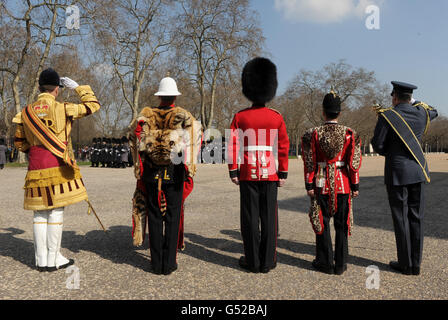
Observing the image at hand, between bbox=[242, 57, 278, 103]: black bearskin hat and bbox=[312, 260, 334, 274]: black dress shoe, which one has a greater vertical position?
bbox=[242, 57, 278, 103]: black bearskin hat

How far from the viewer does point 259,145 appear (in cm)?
384

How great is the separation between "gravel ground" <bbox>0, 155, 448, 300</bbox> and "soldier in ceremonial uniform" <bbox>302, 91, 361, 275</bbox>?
248 mm

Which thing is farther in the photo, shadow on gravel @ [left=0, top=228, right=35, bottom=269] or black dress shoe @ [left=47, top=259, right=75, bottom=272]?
shadow on gravel @ [left=0, top=228, right=35, bottom=269]

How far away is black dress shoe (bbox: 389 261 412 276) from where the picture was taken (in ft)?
12.3

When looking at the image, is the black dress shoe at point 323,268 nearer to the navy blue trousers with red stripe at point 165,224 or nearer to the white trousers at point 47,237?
the navy blue trousers with red stripe at point 165,224

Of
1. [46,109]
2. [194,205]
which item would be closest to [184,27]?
[194,205]

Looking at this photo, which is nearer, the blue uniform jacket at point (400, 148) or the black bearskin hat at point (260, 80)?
the blue uniform jacket at point (400, 148)

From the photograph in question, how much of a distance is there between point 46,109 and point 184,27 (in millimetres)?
24742

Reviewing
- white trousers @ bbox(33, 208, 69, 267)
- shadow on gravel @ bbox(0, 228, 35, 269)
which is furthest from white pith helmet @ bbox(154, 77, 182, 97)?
shadow on gravel @ bbox(0, 228, 35, 269)

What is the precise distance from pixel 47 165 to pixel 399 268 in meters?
3.79

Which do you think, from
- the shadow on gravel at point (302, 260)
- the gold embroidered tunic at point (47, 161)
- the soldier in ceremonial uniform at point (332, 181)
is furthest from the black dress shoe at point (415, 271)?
the gold embroidered tunic at point (47, 161)

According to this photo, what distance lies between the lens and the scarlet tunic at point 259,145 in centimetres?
382

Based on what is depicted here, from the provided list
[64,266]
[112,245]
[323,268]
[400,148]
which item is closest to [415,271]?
[323,268]

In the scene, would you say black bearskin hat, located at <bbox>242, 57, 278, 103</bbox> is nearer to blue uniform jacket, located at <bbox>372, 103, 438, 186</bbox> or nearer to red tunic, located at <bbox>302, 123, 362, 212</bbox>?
red tunic, located at <bbox>302, 123, 362, 212</bbox>
